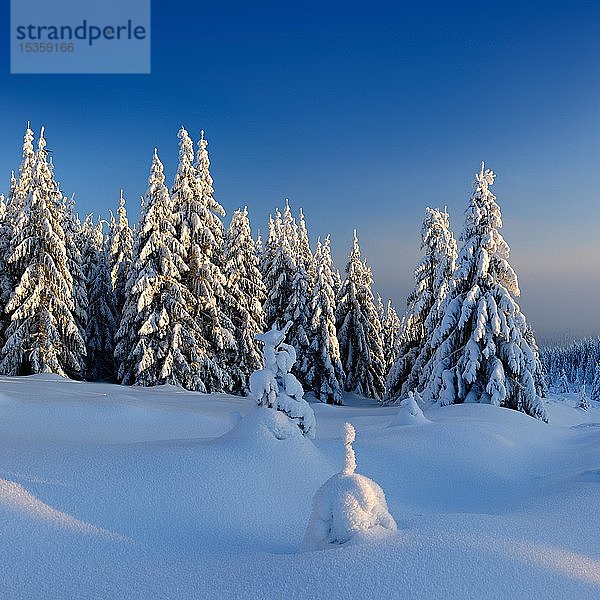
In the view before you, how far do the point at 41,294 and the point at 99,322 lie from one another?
590 cm

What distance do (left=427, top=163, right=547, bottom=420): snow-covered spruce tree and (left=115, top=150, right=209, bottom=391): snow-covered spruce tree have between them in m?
10.7

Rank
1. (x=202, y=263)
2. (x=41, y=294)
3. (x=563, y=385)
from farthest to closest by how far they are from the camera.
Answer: (x=563, y=385)
(x=202, y=263)
(x=41, y=294)

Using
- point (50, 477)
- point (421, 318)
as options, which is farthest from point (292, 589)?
point (421, 318)

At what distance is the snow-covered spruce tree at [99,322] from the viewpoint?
87.9 feet

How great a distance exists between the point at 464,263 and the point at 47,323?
59.7 ft

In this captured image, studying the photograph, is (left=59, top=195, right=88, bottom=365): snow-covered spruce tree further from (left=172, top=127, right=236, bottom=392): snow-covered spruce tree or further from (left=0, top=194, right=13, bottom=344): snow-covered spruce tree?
(left=172, top=127, right=236, bottom=392): snow-covered spruce tree

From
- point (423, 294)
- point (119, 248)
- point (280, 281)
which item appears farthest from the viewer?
point (119, 248)

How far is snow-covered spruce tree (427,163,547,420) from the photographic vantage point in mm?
18219

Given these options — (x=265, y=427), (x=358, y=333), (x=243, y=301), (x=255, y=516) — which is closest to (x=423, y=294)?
(x=358, y=333)

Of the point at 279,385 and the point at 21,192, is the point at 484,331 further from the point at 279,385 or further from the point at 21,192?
the point at 21,192

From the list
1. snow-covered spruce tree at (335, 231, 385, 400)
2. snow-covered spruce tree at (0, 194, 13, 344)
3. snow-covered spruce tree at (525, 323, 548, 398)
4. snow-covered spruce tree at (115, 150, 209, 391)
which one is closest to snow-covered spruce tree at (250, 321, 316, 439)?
snow-covered spruce tree at (525, 323, 548, 398)

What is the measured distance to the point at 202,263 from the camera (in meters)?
23.2

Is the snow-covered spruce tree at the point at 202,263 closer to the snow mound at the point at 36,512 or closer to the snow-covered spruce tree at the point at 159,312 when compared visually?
the snow-covered spruce tree at the point at 159,312

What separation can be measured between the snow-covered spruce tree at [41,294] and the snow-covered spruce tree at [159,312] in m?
2.54
